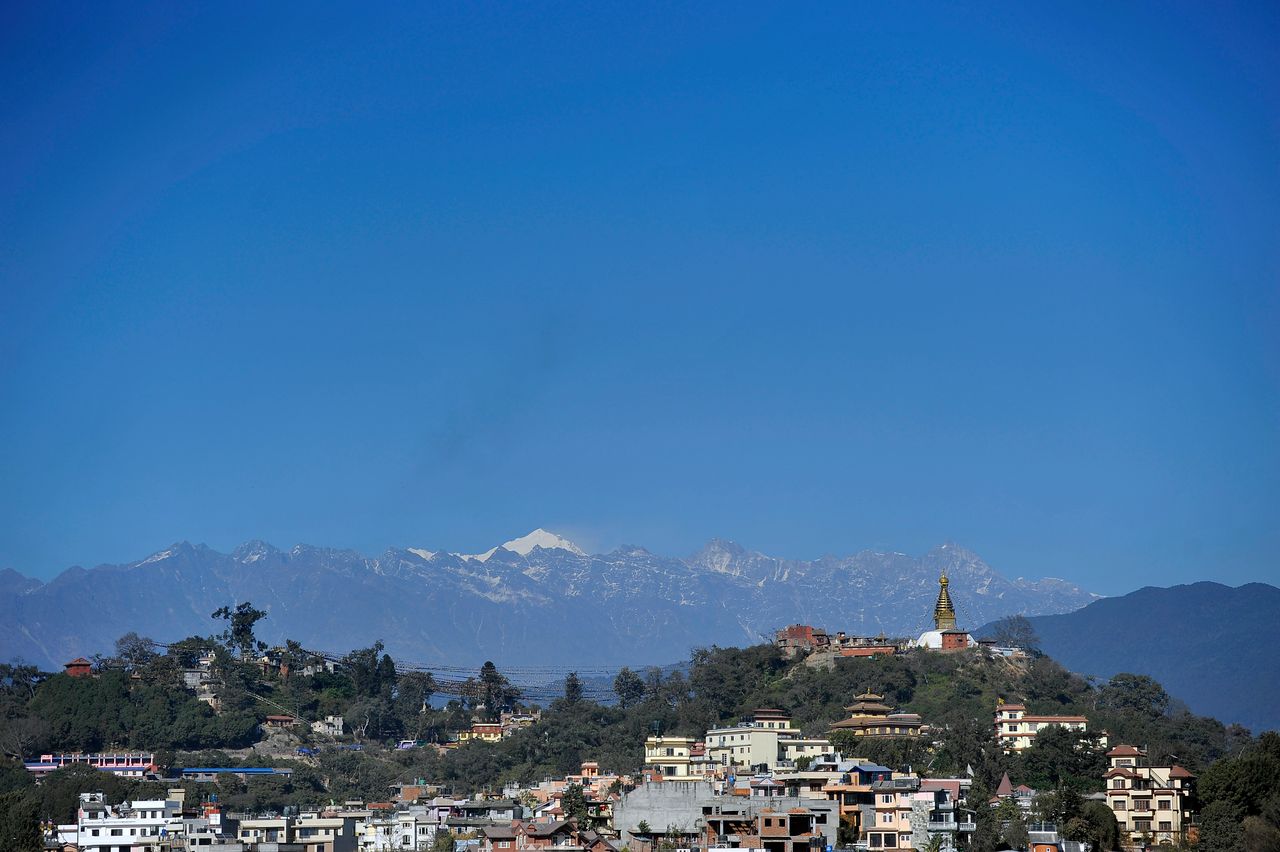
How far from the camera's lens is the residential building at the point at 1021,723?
71.1 meters

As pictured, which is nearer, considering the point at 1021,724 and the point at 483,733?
the point at 1021,724

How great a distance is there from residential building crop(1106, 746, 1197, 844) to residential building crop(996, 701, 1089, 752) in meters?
11.3

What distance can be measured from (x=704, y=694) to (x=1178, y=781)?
31745mm

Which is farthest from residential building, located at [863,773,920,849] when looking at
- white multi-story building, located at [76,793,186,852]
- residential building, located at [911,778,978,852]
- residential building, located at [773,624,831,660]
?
residential building, located at [773,624,831,660]

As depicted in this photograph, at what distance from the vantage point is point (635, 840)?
5450 cm

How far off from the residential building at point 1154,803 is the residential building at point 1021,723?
443 inches

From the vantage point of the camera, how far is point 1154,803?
57062 mm

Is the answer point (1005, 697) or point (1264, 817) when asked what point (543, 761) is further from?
point (1264, 817)

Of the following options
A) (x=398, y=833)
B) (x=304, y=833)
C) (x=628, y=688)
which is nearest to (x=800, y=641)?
(x=628, y=688)

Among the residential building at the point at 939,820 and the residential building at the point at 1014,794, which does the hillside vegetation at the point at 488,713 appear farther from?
the residential building at the point at 939,820

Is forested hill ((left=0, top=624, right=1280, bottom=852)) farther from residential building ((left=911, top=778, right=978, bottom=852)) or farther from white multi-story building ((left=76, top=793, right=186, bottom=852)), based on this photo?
residential building ((left=911, top=778, right=978, bottom=852))

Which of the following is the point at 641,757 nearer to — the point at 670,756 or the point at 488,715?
the point at 670,756

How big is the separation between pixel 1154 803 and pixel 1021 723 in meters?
15.9

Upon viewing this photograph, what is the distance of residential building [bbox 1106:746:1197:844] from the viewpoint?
56312 millimetres
